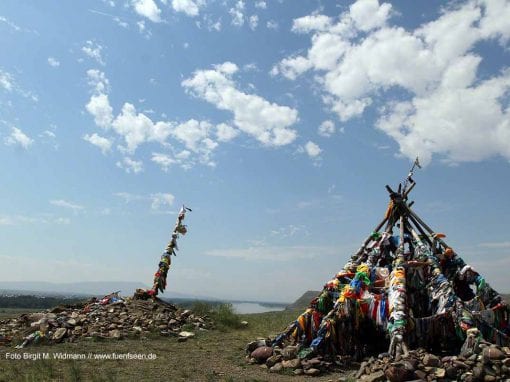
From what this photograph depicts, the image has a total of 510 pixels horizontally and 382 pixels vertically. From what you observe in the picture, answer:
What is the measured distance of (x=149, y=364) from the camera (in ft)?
38.7

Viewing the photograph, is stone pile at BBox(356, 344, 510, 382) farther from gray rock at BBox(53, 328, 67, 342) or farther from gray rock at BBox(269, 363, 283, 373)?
gray rock at BBox(53, 328, 67, 342)

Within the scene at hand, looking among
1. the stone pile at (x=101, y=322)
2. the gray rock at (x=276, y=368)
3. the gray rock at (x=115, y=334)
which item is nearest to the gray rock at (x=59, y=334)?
the stone pile at (x=101, y=322)

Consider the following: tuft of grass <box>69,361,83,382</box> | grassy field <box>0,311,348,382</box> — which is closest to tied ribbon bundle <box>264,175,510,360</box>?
grassy field <box>0,311,348,382</box>

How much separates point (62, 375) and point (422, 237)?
460 inches

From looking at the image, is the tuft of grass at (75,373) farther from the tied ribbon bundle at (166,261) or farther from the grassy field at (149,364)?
the tied ribbon bundle at (166,261)

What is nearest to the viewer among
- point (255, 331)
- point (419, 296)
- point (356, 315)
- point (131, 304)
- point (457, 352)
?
point (457, 352)

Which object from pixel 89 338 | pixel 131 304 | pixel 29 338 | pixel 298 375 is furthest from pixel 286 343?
pixel 131 304

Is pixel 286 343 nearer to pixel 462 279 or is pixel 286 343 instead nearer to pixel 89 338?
pixel 462 279

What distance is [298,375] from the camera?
10.5m

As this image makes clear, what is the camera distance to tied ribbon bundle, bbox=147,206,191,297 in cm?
2227

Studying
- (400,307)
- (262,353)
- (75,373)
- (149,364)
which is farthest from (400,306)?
(75,373)

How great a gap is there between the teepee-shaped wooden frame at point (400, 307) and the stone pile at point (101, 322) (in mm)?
6538

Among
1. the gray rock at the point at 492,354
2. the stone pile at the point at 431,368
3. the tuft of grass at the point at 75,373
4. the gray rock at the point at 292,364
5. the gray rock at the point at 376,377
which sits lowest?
the tuft of grass at the point at 75,373

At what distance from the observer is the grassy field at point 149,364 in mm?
10203
